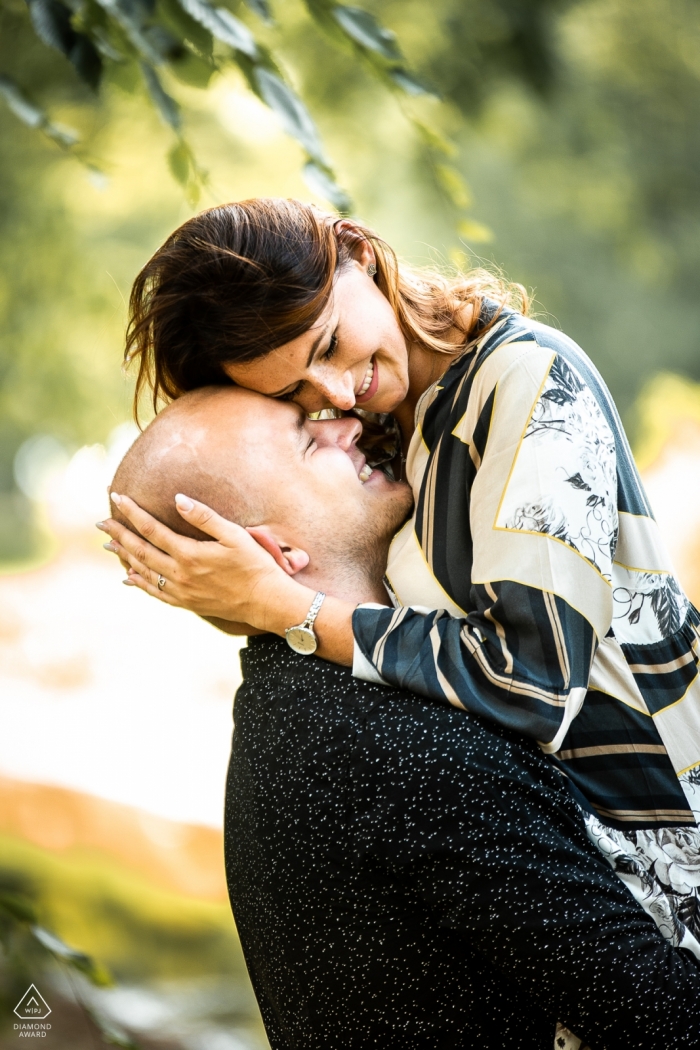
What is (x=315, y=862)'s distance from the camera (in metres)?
1.33

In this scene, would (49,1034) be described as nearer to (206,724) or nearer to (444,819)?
(206,724)

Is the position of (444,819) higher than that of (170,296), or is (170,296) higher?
(170,296)

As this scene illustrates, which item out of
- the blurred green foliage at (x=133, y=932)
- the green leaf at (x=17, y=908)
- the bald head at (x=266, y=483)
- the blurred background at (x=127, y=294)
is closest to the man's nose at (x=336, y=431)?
the bald head at (x=266, y=483)

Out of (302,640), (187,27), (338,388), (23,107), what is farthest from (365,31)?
(302,640)

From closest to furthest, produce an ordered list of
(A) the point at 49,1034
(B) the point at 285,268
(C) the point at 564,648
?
(C) the point at 564,648 < (B) the point at 285,268 < (A) the point at 49,1034

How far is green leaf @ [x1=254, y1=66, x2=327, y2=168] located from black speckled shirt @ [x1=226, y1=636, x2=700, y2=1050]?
689mm

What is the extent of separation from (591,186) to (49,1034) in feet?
17.7

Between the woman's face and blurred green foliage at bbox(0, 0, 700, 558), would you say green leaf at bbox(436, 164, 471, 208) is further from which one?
blurred green foliage at bbox(0, 0, 700, 558)

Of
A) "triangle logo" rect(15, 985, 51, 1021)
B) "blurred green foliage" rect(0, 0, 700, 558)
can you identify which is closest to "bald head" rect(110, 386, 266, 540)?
"triangle logo" rect(15, 985, 51, 1021)

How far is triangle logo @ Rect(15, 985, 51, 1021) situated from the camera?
3149 millimetres

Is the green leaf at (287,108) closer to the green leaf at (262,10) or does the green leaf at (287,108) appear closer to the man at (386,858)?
the green leaf at (262,10)

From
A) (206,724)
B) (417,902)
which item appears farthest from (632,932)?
(206,724)

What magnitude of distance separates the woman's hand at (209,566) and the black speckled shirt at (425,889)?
9 centimetres

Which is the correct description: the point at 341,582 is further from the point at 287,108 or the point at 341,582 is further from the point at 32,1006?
the point at 32,1006
